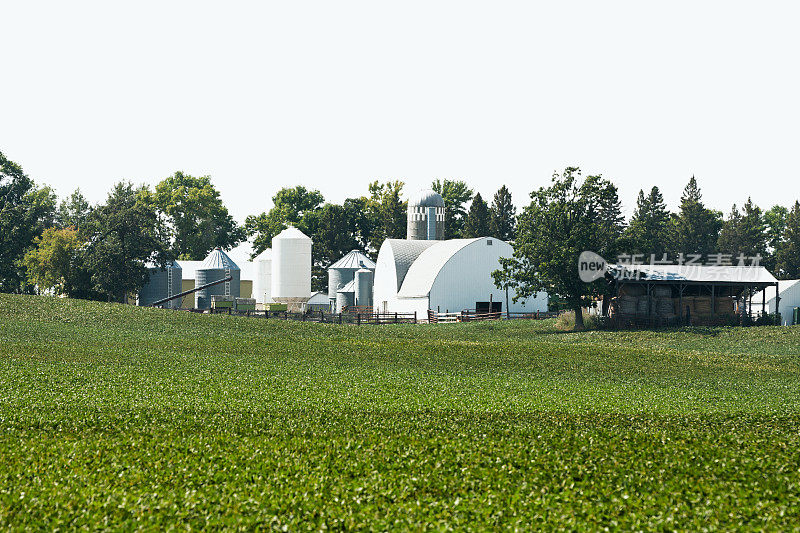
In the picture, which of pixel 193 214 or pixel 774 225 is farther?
pixel 774 225

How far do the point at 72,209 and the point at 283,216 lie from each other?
30605mm

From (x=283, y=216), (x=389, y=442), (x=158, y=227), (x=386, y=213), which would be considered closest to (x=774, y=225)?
(x=386, y=213)

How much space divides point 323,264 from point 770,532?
108 m

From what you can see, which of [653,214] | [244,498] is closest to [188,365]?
[244,498]

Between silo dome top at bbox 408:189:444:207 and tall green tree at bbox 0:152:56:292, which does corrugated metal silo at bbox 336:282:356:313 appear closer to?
silo dome top at bbox 408:189:444:207

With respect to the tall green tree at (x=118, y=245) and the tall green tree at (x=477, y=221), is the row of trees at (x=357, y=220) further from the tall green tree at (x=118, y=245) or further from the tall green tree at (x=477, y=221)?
the tall green tree at (x=118, y=245)

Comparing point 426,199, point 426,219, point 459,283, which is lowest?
point 459,283

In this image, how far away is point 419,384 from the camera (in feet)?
88.3

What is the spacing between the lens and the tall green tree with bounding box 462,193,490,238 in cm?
11031

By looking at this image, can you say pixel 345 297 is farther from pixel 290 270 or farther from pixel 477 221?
pixel 477 221

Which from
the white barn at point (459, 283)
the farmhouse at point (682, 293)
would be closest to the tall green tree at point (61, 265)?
the white barn at point (459, 283)

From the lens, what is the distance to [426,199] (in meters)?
94.8

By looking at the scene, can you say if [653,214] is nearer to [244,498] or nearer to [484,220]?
[484,220]

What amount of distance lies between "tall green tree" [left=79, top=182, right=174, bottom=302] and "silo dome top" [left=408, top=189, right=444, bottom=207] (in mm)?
31459
